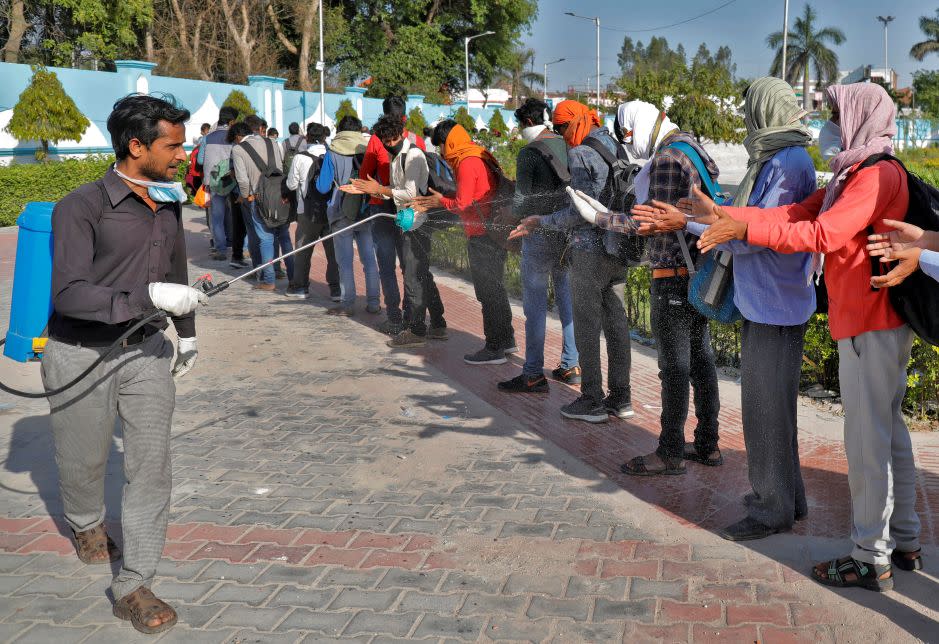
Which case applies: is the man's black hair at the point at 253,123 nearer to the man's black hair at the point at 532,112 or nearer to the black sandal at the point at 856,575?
the man's black hair at the point at 532,112

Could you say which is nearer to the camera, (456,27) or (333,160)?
(333,160)

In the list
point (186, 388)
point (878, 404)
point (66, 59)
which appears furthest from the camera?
point (66, 59)

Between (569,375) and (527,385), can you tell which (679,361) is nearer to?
(527,385)

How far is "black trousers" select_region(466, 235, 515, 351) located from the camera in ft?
25.5

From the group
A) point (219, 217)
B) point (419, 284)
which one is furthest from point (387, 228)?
point (219, 217)

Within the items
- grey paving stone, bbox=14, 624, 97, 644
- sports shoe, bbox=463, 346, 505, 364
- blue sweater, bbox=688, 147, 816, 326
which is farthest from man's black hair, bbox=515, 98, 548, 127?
grey paving stone, bbox=14, 624, 97, 644

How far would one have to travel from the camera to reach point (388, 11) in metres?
48.7

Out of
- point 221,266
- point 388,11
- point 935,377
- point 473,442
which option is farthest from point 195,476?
point 388,11

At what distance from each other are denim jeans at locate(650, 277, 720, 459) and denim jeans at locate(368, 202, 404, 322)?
13.4 ft

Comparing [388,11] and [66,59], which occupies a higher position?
[388,11]

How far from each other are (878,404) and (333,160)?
23.5ft

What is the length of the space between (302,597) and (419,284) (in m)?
4.97

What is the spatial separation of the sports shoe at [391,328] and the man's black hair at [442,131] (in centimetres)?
210

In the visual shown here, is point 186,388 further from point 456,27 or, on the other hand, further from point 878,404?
point 456,27
